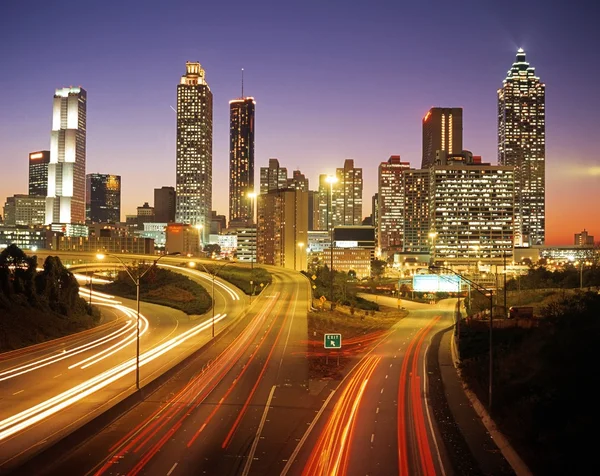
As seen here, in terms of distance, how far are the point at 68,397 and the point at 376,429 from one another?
15591 mm

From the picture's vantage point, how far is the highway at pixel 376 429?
1989 centimetres

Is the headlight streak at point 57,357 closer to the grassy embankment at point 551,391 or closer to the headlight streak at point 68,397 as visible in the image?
the headlight streak at point 68,397

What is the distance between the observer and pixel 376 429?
24.4 metres

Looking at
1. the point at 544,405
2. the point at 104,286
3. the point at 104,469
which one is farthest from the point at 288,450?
the point at 104,286

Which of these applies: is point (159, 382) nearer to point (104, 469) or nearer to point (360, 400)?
point (360, 400)

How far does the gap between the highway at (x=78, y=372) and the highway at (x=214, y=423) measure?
1.70 metres

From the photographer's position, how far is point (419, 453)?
21484mm

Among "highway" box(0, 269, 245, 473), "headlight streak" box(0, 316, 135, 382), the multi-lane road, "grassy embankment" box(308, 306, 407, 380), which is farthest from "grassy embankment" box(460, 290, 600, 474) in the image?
"headlight streak" box(0, 316, 135, 382)

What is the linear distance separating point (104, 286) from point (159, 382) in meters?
69.0

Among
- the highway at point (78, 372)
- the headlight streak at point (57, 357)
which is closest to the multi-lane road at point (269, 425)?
the highway at point (78, 372)

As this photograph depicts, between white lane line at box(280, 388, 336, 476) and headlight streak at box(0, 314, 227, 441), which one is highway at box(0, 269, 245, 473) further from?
white lane line at box(280, 388, 336, 476)

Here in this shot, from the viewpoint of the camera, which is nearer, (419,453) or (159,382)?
(419,453)

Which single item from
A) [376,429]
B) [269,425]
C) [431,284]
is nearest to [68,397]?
[269,425]

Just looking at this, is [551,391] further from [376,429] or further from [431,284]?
[431,284]
